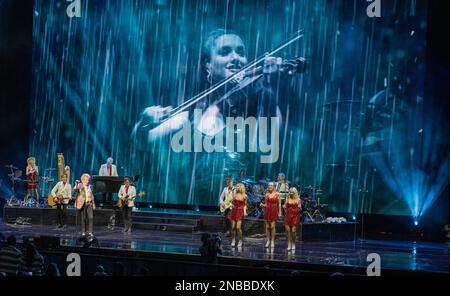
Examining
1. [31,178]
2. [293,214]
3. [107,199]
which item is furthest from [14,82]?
[293,214]

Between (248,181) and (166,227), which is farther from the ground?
(248,181)

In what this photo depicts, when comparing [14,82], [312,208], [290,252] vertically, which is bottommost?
[290,252]

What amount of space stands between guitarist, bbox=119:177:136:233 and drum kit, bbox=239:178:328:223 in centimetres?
284

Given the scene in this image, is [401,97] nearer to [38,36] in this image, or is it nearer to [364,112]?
[364,112]

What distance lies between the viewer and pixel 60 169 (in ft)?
68.0

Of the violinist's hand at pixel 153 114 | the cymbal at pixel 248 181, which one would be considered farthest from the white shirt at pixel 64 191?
the cymbal at pixel 248 181

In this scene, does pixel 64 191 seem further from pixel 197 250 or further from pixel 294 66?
pixel 294 66

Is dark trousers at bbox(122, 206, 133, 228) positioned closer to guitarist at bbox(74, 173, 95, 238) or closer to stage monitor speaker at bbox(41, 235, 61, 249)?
guitarist at bbox(74, 173, 95, 238)

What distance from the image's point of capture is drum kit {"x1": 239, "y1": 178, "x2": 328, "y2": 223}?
17578 mm

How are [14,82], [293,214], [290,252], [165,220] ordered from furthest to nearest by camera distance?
[14,82], [165,220], [293,214], [290,252]

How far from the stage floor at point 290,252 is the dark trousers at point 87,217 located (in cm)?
32

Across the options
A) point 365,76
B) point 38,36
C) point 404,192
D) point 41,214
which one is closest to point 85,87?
point 38,36

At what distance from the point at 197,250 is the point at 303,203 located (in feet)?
14.4

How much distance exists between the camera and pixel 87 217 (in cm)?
1678
